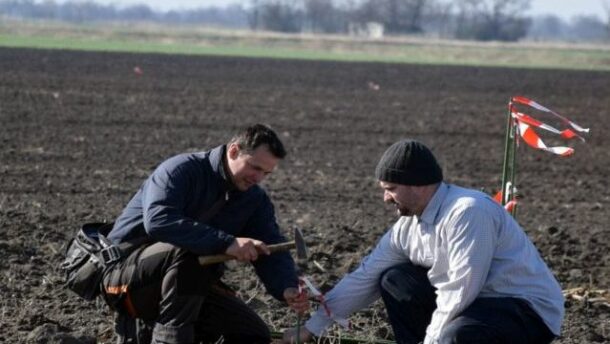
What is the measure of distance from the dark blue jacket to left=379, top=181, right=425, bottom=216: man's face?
0.84 meters

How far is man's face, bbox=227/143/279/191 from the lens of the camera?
20.3ft

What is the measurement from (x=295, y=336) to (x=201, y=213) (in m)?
0.84

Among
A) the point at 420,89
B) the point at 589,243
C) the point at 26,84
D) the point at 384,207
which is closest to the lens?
the point at 589,243

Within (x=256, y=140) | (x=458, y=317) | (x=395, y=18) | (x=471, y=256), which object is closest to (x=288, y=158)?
(x=256, y=140)

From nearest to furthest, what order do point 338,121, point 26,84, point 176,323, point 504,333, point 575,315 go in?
point 504,333 → point 176,323 → point 575,315 → point 338,121 → point 26,84

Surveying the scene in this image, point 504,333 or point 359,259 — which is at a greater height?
point 504,333

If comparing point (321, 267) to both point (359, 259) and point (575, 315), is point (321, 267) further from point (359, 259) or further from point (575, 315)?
point (575, 315)

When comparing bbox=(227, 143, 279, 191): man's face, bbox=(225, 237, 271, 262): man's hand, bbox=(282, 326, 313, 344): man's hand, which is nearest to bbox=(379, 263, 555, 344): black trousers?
bbox=(282, 326, 313, 344): man's hand

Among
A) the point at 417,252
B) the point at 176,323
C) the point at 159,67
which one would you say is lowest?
the point at 159,67

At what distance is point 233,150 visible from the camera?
20.6ft

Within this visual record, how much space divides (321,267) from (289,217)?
8.29ft

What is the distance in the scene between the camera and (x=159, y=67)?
3350cm

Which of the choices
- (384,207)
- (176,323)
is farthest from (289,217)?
(176,323)

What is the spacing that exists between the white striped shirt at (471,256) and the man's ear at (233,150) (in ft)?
3.03
